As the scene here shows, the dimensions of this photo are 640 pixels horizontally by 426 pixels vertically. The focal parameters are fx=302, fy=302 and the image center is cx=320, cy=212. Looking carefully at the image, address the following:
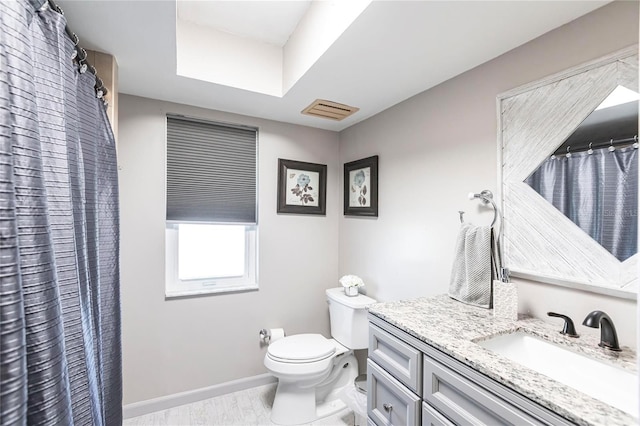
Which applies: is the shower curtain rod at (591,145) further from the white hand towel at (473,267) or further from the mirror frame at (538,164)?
the white hand towel at (473,267)

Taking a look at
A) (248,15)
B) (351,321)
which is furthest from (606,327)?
(248,15)

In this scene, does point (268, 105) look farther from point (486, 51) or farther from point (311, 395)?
point (311, 395)

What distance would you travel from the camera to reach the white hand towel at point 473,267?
4.76 ft

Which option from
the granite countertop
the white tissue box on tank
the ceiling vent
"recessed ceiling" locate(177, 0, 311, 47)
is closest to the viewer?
the granite countertop

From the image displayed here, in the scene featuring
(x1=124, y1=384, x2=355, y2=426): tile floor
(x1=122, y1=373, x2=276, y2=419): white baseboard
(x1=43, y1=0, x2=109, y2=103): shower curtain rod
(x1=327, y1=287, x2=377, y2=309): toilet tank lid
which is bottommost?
(x1=124, y1=384, x2=355, y2=426): tile floor

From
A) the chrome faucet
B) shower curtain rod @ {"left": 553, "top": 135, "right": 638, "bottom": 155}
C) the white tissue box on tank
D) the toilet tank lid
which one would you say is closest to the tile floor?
the toilet tank lid

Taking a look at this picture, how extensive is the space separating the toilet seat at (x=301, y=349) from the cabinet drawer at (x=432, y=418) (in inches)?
38.3

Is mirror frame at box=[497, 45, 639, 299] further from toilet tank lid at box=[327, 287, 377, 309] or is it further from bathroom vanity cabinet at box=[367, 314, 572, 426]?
Result: toilet tank lid at box=[327, 287, 377, 309]

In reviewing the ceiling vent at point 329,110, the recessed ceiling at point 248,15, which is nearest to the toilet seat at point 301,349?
the ceiling vent at point 329,110

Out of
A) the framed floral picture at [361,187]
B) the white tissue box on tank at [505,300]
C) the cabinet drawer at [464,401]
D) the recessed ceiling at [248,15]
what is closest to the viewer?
the cabinet drawer at [464,401]

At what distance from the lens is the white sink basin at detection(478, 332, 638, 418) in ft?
2.99

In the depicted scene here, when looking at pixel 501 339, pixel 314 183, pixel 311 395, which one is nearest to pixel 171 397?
pixel 311 395

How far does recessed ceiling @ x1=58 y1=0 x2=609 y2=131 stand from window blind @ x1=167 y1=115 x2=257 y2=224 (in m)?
0.25

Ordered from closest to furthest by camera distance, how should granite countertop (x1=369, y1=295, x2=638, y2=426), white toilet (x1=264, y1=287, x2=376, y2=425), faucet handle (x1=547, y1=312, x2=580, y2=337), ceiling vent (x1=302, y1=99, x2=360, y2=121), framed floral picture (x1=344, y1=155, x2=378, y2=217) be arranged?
granite countertop (x1=369, y1=295, x2=638, y2=426), faucet handle (x1=547, y1=312, x2=580, y2=337), white toilet (x1=264, y1=287, x2=376, y2=425), ceiling vent (x1=302, y1=99, x2=360, y2=121), framed floral picture (x1=344, y1=155, x2=378, y2=217)
